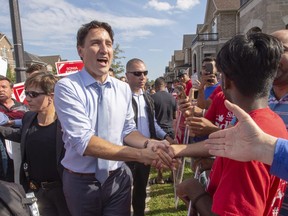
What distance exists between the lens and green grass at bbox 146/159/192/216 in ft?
15.3

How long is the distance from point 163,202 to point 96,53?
351cm

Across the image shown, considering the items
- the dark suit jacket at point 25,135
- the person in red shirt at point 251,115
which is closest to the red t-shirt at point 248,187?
the person in red shirt at point 251,115

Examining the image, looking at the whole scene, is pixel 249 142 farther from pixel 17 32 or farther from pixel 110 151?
pixel 17 32

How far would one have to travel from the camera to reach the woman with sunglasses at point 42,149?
8.84ft

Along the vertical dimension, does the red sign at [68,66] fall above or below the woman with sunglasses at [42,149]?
above

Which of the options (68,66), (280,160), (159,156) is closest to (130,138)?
(159,156)

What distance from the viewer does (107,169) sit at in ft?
7.35

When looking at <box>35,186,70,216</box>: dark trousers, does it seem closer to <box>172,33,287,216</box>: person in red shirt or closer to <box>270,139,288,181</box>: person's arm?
<box>172,33,287,216</box>: person in red shirt

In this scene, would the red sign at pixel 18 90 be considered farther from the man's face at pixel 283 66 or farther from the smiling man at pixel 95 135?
the man's face at pixel 283 66

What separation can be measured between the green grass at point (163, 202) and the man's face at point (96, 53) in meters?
3.07

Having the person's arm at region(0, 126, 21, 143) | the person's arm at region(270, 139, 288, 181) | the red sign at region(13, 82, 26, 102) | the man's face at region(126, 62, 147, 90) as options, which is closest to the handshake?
the person's arm at region(270, 139, 288, 181)

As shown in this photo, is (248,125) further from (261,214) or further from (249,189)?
(261,214)

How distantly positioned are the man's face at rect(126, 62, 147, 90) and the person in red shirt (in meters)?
2.98

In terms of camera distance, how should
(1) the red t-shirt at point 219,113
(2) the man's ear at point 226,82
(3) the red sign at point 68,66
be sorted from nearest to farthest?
(2) the man's ear at point 226,82
(1) the red t-shirt at point 219,113
(3) the red sign at point 68,66
